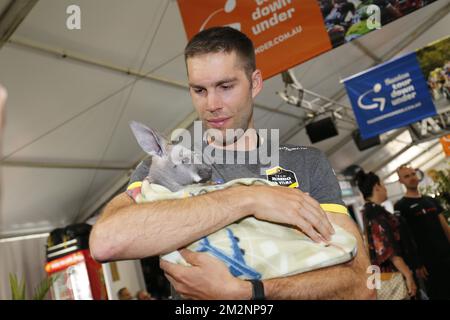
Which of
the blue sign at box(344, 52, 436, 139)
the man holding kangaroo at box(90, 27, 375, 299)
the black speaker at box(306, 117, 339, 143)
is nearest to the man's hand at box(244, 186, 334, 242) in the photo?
the man holding kangaroo at box(90, 27, 375, 299)

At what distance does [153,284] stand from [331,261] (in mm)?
9919

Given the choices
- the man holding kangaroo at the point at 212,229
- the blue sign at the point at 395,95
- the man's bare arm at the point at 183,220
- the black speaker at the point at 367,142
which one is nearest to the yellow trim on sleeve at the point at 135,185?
the man holding kangaroo at the point at 212,229

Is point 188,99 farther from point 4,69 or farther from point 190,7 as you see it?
point 190,7

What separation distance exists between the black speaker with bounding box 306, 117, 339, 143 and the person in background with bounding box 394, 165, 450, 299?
5241 mm

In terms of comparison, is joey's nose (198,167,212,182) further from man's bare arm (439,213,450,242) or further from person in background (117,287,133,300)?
person in background (117,287,133,300)

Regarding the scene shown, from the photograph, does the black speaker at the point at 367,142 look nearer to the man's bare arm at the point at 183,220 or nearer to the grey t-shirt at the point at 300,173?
the grey t-shirt at the point at 300,173

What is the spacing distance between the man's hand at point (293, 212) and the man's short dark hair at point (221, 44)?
0.45m

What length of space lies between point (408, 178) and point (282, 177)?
137 inches

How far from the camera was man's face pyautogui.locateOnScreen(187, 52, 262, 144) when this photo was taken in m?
1.16

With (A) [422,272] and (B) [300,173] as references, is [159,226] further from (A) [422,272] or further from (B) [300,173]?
(A) [422,272]

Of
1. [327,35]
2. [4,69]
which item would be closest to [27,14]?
[4,69]

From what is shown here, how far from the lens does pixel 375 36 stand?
8539mm

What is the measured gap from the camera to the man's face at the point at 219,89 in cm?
116

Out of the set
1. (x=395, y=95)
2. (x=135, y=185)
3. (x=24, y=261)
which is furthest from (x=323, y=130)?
(x=135, y=185)
